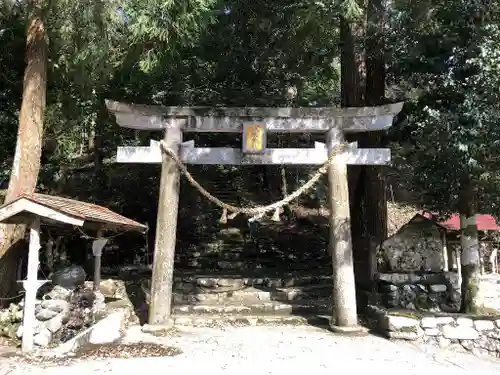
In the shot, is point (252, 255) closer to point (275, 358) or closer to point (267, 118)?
point (267, 118)

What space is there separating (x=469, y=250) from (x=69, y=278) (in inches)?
296

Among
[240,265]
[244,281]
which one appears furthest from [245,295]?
[240,265]

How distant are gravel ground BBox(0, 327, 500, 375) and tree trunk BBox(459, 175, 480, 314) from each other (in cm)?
113

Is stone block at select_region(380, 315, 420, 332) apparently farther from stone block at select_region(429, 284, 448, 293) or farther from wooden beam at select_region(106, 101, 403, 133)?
wooden beam at select_region(106, 101, 403, 133)

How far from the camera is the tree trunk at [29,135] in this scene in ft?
29.5

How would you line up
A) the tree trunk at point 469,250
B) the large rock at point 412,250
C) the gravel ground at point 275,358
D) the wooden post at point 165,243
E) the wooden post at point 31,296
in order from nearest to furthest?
the gravel ground at point 275,358 → the wooden post at point 31,296 → the tree trunk at point 469,250 → the wooden post at point 165,243 → the large rock at point 412,250

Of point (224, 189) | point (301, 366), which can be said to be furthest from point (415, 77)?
point (224, 189)

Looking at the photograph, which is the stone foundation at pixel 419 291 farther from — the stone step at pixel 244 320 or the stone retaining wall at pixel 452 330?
the stone retaining wall at pixel 452 330

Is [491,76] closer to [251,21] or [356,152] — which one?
[356,152]

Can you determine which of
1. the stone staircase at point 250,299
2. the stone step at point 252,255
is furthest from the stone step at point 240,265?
the stone staircase at point 250,299

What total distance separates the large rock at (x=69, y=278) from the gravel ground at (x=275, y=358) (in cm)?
195

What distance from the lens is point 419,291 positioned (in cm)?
971

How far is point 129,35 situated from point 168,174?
315cm

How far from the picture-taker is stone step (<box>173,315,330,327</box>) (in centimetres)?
880
